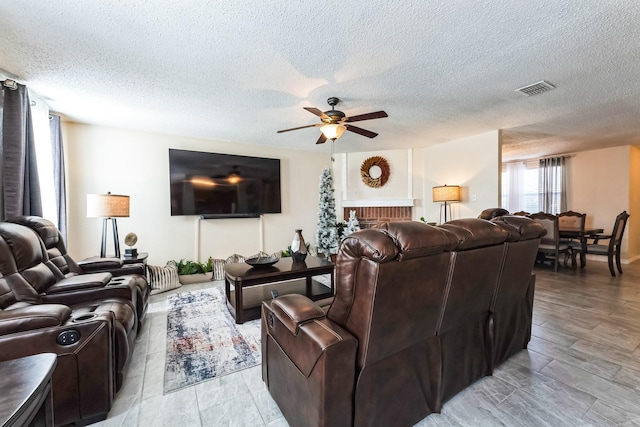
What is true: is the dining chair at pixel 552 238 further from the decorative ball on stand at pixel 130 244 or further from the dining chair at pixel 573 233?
the decorative ball on stand at pixel 130 244

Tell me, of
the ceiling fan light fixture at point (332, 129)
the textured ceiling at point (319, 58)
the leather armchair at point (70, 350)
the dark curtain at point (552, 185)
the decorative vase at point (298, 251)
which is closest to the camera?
the leather armchair at point (70, 350)

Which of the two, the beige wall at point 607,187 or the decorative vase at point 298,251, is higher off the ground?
the beige wall at point 607,187

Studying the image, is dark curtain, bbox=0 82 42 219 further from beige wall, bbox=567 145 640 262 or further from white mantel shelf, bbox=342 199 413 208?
beige wall, bbox=567 145 640 262

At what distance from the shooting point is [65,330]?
1.36 metres

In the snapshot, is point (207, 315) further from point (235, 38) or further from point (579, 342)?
point (579, 342)

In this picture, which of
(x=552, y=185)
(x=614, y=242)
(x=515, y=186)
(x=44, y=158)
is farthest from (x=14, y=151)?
(x=552, y=185)

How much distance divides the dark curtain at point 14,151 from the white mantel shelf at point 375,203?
4862 mm

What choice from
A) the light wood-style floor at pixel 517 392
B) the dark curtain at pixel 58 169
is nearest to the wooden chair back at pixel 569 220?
the light wood-style floor at pixel 517 392

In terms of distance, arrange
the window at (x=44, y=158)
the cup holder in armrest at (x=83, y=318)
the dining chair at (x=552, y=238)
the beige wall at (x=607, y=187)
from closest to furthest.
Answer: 1. the cup holder in armrest at (x=83, y=318)
2. the window at (x=44, y=158)
3. the dining chair at (x=552, y=238)
4. the beige wall at (x=607, y=187)

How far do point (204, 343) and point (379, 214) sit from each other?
4467mm

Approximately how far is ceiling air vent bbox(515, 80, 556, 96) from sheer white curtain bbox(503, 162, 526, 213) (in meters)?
4.69

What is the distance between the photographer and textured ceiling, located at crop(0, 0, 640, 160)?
1704mm

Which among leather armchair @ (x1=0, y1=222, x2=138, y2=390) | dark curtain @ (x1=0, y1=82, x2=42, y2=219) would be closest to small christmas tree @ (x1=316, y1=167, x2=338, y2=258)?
leather armchair @ (x1=0, y1=222, x2=138, y2=390)

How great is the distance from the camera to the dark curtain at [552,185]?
20.0 feet
